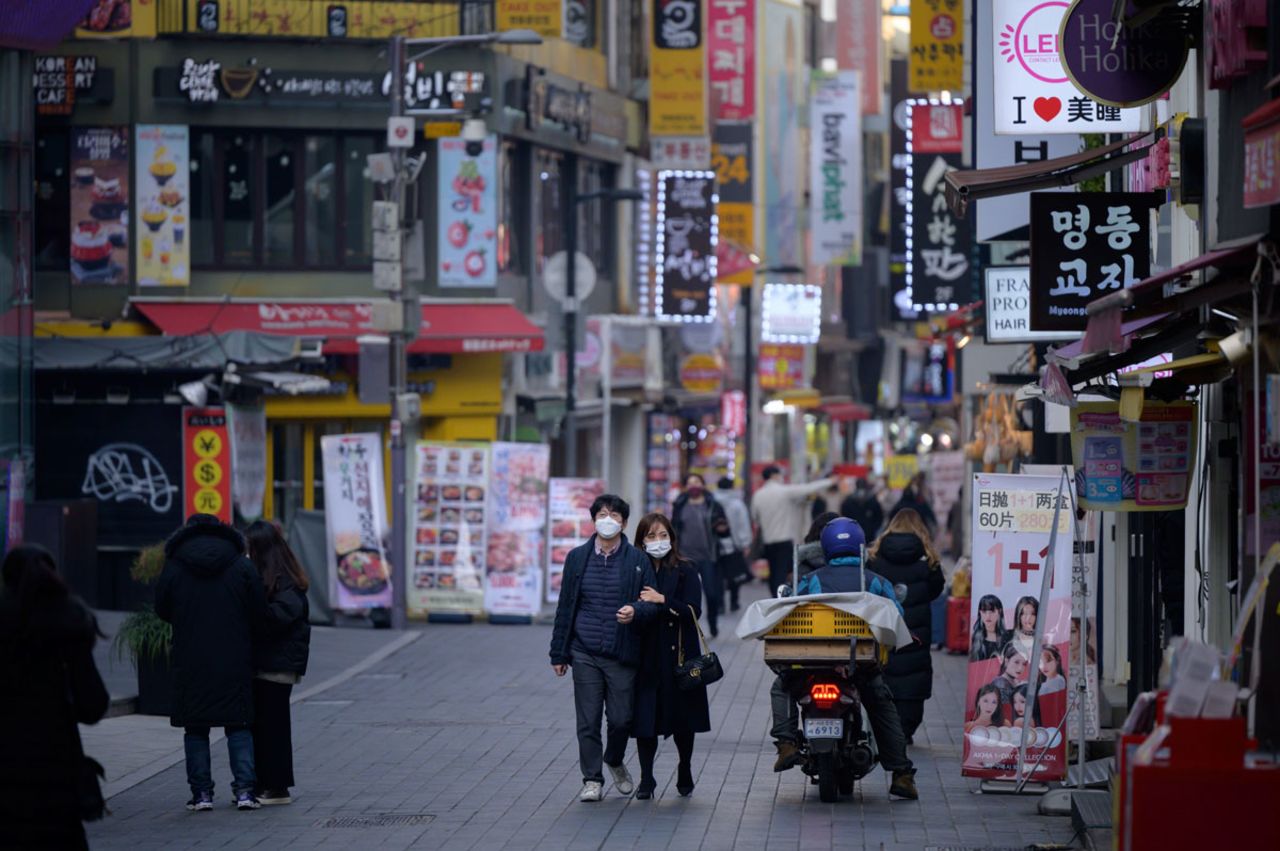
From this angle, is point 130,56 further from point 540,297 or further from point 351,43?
point 540,297

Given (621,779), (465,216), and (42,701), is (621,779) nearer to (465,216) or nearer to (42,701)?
(42,701)

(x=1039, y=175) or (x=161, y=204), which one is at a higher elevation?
(x=161, y=204)

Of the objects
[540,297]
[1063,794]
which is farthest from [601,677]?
[540,297]

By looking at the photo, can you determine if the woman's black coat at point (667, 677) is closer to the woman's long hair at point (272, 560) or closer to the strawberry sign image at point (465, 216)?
the woman's long hair at point (272, 560)

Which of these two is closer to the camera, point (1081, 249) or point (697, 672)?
point (697, 672)

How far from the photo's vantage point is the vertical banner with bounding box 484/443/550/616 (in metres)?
27.5

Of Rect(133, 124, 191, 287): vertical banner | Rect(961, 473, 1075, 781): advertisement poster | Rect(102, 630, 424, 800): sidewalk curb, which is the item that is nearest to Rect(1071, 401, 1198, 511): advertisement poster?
Rect(961, 473, 1075, 781): advertisement poster

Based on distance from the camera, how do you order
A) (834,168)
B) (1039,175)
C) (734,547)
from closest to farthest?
1. (1039,175)
2. (734,547)
3. (834,168)

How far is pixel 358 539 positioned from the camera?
87.5 feet

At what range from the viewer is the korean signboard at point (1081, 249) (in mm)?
14016

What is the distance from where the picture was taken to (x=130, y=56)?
106ft

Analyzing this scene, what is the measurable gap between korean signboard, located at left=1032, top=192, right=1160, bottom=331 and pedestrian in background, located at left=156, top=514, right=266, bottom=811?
503 centimetres

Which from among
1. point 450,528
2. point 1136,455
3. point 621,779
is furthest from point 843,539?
point 450,528

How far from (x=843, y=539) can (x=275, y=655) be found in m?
3.43
